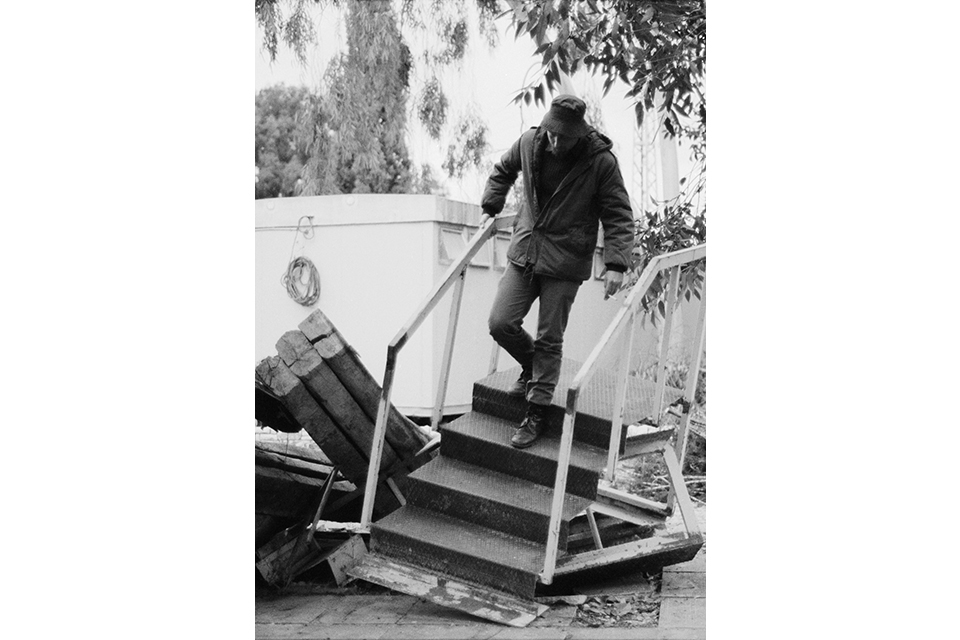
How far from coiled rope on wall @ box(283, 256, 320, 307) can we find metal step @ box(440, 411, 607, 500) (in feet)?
2.31

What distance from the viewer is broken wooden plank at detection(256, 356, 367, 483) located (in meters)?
3.55

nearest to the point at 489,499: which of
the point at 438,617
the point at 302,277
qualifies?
the point at 438,617

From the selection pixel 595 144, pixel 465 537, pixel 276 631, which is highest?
pixel 595 144

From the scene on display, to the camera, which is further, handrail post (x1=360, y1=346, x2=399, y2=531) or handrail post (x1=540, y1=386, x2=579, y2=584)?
handrail post (x1=360, y1=346, x2=399, y2=531)

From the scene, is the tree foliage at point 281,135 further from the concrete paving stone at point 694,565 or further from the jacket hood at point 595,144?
the concrete paving stone at point 694,565

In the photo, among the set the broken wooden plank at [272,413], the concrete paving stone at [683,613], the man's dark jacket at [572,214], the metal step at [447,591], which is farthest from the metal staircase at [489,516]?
the broken wooden plank at [272,413]

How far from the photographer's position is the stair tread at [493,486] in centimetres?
336

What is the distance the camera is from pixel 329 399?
3621 mm

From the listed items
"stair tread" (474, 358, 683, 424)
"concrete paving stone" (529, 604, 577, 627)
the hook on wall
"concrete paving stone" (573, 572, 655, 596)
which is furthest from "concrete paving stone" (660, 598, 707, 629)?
the hook on wall

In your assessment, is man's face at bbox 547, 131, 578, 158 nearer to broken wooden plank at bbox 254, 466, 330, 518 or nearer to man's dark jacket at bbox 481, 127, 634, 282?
man's dark jacket at bbox 481, 127, 634, 282

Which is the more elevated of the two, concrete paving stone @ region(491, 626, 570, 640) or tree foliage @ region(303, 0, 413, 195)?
tree foliage @ region(303, 0, 413, 195)

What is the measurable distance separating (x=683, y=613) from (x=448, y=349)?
1.27 m

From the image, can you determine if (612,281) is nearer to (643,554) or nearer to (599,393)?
(599,393)
